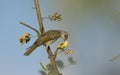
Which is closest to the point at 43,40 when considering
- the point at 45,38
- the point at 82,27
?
the point at 45,38

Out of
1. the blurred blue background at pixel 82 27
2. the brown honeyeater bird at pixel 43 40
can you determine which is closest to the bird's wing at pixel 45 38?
the brown honeyeater bird at pixel 43 40

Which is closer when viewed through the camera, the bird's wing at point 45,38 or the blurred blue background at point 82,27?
the bird's wing at point 45,38

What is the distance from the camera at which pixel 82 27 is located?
3.31ft

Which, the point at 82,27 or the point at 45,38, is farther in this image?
the point at 82,27

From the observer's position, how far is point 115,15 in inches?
39.4

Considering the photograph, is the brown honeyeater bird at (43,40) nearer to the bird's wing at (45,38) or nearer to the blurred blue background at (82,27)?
the bird's wing at (45,38)

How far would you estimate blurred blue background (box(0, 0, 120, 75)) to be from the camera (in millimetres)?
967

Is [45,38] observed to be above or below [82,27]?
below

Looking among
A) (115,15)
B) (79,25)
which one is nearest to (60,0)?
(79,25)

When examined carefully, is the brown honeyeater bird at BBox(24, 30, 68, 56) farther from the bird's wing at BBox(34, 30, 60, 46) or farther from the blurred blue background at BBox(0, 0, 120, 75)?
the blurred blue background at BBox(0, 0, 120, 75)

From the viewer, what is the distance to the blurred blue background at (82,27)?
3.17 ft

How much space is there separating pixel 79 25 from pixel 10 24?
0.98 feet

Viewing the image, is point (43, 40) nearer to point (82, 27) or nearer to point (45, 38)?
point (45, 38)

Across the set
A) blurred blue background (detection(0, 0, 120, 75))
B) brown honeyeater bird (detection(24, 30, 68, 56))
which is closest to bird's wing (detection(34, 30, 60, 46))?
brown honeyeater bird (detection(24, 30, 68, 56))
